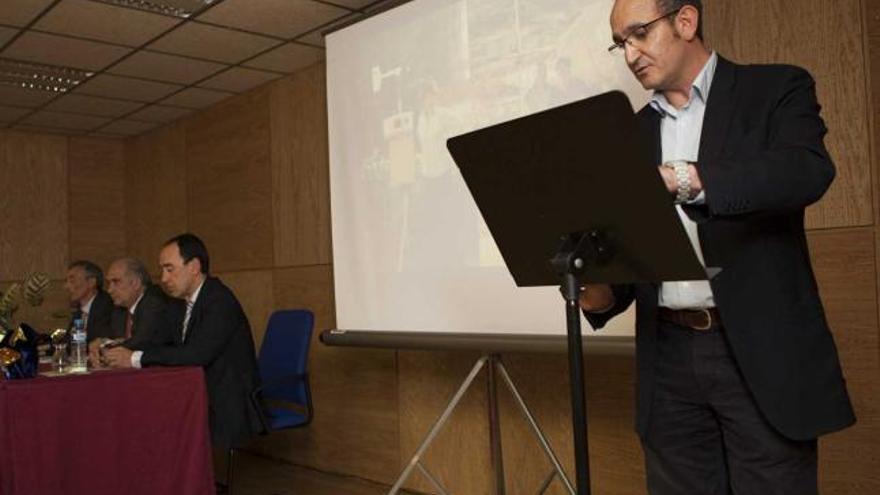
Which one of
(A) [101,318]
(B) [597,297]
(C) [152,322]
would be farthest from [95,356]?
(B) [597,297]

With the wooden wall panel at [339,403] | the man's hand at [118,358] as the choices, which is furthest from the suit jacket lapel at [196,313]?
the wooden wall panel at [339,403]

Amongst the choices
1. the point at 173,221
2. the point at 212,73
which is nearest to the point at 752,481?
the point at 212,73

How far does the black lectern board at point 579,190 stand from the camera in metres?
1.00

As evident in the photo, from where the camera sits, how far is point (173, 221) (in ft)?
18.6

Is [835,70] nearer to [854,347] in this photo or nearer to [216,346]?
[854,347]

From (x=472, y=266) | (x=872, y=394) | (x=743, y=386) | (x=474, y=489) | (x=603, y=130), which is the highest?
(x=603, y=130)

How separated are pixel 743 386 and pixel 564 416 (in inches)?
75.0

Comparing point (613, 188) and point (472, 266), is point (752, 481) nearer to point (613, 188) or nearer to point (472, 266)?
point (613, 188)

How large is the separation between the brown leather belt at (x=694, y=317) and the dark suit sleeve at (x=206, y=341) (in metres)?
2.10

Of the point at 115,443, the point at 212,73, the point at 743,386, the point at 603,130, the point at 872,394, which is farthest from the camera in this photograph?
the point at 212,73

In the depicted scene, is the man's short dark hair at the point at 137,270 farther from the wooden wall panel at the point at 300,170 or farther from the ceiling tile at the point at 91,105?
the ceiling tile at the point at 91,105

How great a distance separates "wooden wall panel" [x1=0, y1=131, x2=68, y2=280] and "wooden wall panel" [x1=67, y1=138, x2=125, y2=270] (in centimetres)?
8

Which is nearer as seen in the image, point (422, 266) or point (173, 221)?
point (422, 266)

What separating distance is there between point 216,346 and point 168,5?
5.36ft
